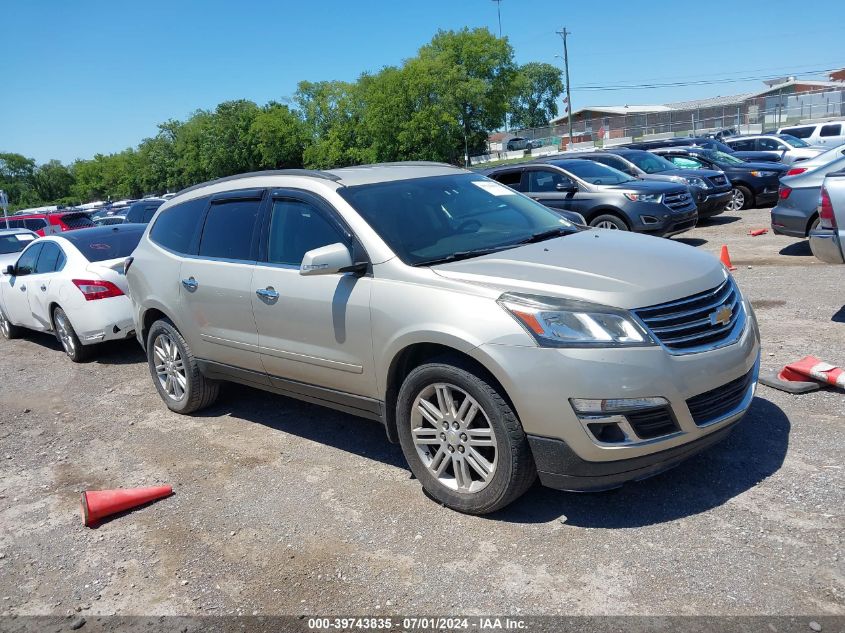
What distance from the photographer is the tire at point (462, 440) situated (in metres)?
3.70

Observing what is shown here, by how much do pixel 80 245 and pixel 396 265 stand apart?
241 inches

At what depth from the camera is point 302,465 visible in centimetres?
502

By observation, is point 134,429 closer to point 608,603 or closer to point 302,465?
point 302,465

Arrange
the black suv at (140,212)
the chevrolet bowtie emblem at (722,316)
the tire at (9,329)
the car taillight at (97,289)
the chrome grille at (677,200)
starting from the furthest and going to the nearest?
1. the black suv at (140,212)
2. the chrome grille at (677,200)
3. the tire at (9,329)
4. the car taillight at (97,289)
5. the chevrolet bowtie emblem at (722,316)

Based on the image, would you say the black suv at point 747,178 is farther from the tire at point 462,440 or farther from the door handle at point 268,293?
the tire at point 462,440

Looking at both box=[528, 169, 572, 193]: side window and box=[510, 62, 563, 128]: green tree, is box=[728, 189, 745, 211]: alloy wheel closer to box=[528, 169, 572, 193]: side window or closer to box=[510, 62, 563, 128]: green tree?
box=[528, 169, 572, 193]: side window

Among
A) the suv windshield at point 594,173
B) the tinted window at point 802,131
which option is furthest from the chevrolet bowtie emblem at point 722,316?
the tinted window at point 802,131

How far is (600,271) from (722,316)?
0.69 metres

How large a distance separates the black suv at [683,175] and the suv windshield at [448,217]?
9014 millimetres

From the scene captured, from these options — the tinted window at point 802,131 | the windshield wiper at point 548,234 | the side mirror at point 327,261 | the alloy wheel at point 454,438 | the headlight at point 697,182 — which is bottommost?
the tinted window at point 802,131

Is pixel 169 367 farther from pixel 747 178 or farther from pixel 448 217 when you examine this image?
pixel 747 178

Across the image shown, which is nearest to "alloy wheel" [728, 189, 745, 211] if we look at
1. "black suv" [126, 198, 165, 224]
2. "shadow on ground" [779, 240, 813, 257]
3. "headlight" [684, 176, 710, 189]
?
"headlight" [684, 176, 710, 189]

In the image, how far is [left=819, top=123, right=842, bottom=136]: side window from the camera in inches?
1109

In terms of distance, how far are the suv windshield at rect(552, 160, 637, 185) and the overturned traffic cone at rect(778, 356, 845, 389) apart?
7456 mm
